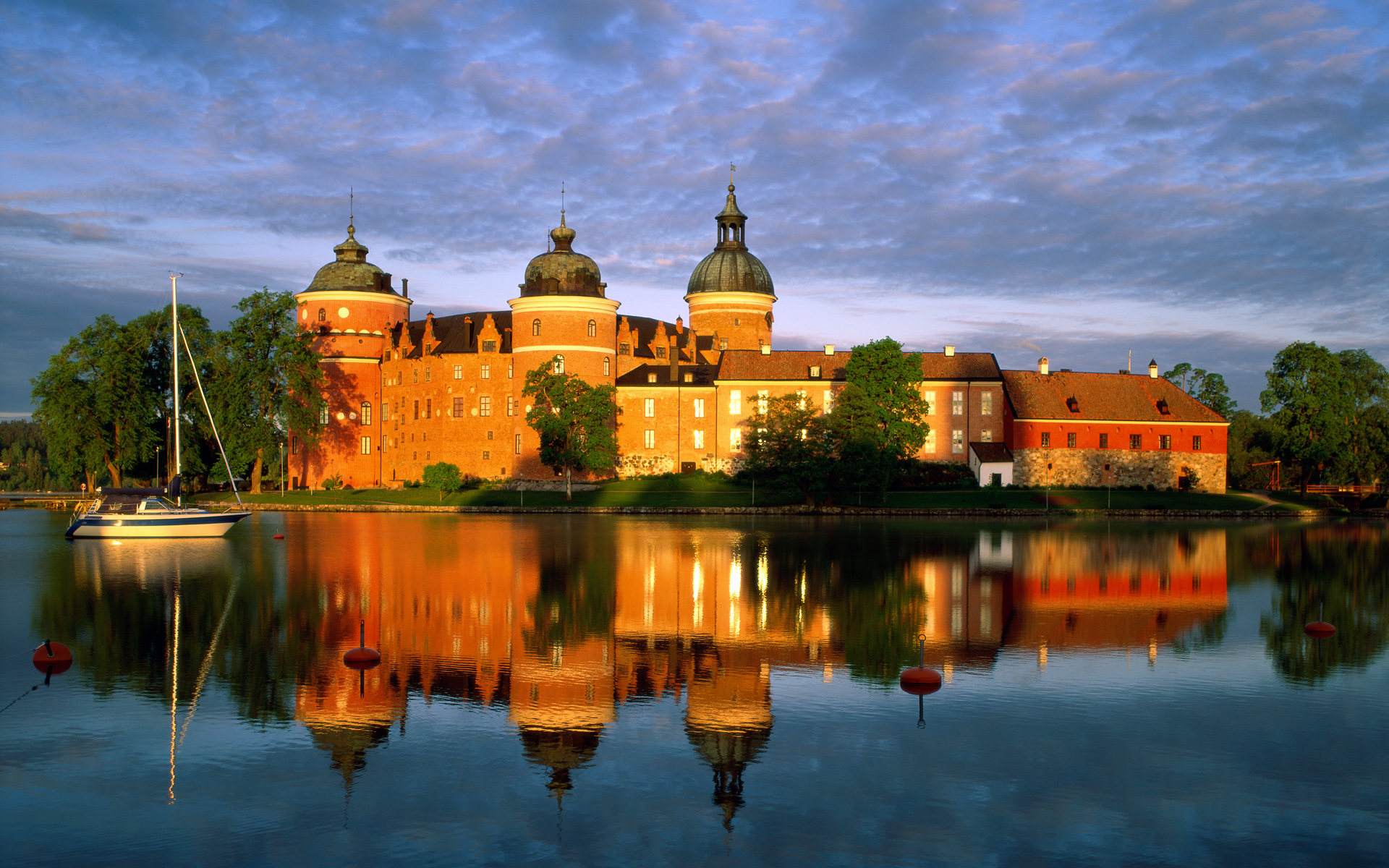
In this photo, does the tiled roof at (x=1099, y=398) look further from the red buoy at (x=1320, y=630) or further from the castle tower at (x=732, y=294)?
the red buoy at (x=1320, y=630)

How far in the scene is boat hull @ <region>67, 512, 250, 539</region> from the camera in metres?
44.9

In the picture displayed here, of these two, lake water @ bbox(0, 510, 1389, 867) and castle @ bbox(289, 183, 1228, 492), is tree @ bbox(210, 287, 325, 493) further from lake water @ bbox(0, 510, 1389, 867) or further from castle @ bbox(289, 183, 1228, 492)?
lake water @ bbox(0, 510, 1389, 867)

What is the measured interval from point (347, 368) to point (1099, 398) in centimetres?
5751

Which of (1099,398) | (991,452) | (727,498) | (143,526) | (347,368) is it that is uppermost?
(347,368)

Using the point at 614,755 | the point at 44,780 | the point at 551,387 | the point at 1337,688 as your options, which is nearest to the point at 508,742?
the point at 614,755

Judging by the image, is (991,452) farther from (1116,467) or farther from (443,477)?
(443,477)

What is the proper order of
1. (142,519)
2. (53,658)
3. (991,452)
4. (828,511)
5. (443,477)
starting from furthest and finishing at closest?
1. (991,452)
2. (443,477)
3. (828,511)
4. (142,519)
5. (53,658)

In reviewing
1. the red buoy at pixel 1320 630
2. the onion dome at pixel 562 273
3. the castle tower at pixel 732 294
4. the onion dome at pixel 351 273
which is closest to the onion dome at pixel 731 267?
the castle tower at pixel 732 294

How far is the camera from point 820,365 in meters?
79.8

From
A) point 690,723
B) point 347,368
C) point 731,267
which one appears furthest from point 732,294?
point 690,723

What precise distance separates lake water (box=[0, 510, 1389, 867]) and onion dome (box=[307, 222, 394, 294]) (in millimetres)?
59956

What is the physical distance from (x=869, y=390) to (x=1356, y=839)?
56.4 metres

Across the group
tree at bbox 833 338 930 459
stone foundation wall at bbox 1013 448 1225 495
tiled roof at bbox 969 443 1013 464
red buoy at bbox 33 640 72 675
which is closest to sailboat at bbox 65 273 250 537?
red buoy at bbox 33 640 72 675

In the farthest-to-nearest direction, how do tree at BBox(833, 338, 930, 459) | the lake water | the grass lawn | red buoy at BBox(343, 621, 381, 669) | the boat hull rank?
the grass lawn
tree at BBox(833, 338, 930, 459)
the boat hull
red buoy at BBox(343, 621, 381, 669)
the lake water
